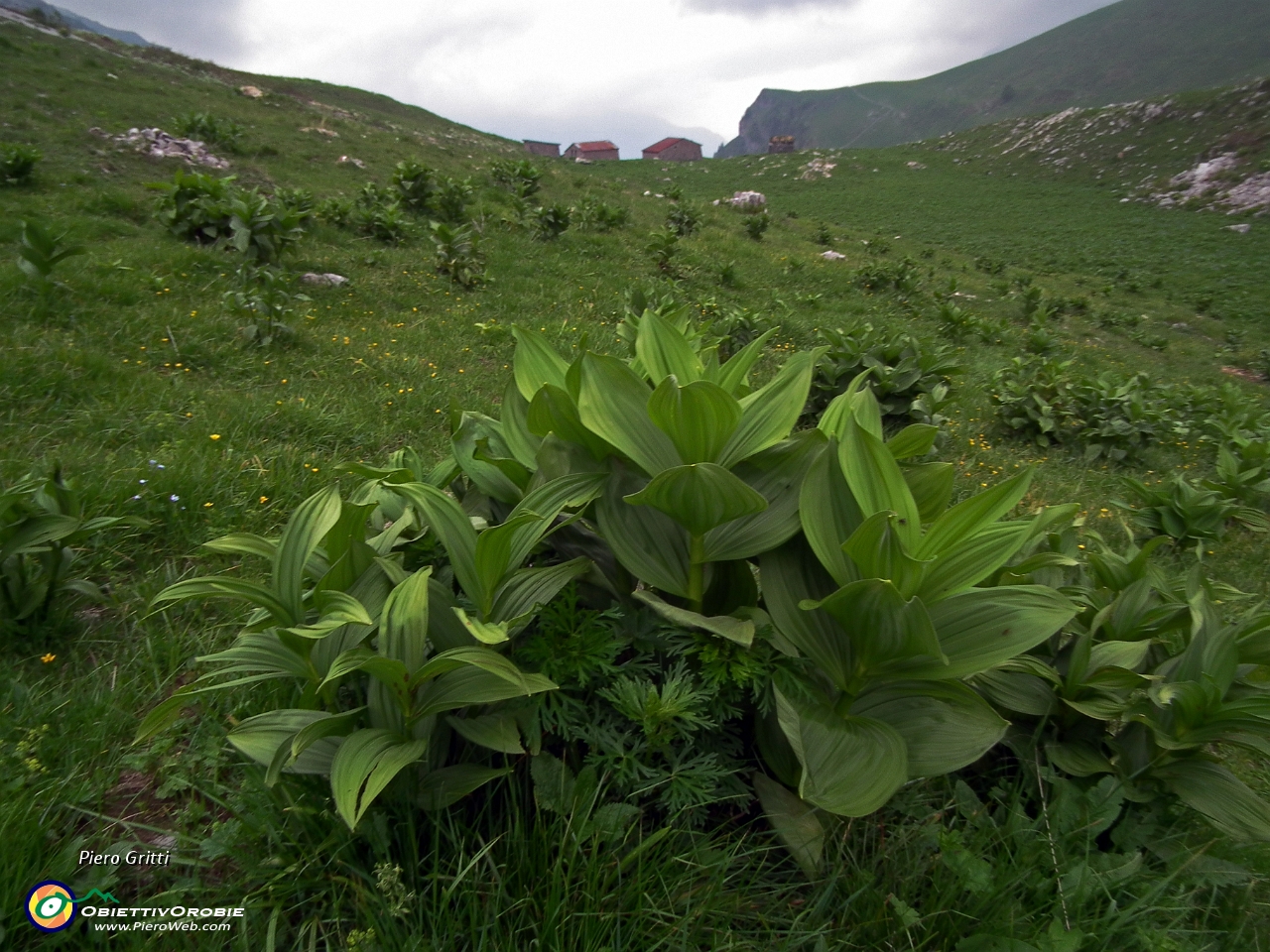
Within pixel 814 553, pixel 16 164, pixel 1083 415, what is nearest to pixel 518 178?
pixel 16 164

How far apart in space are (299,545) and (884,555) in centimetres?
159

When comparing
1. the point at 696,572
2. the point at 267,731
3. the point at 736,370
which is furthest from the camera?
the point at 736,370

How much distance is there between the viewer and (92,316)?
5.70 m

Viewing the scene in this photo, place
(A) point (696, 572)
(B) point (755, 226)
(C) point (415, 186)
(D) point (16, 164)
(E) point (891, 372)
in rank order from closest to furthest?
(A) point (696, 572) < (E) point (891, 372) < (D) point (16, 164) < (C) point (415, 186) < (B) point (755, 226)

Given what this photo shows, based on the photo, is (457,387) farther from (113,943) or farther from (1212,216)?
(1212,216)

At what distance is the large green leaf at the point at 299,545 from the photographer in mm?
1801

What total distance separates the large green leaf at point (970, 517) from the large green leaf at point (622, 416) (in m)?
0.71

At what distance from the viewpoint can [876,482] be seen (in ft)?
5.35

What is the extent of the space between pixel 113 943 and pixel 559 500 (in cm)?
151

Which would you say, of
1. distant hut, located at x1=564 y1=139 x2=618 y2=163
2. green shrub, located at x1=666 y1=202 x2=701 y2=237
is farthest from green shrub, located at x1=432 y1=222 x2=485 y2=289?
distant hut, located at x1=564 y1=139 x2=618 y2=163

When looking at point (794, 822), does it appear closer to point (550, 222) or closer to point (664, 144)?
point (550, 222)

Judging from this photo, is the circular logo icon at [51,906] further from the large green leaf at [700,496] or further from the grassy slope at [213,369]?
the large green leaf at [700,496]

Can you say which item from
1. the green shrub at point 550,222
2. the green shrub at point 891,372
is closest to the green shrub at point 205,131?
the green shrub at point 550,222

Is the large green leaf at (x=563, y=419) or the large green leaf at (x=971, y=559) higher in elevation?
the large green leaf at (x=563, y=419)
